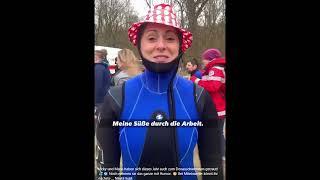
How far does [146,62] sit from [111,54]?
0.96 feet

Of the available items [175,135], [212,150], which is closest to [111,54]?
[175,135]

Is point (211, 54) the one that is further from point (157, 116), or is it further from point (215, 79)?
point (157, 116)

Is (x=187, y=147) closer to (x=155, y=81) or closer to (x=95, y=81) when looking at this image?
(x=155, y=81)

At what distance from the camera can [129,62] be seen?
13.4ft

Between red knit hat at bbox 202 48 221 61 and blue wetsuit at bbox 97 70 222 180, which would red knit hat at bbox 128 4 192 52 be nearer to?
red knit hat at bbox 202 48 221 61

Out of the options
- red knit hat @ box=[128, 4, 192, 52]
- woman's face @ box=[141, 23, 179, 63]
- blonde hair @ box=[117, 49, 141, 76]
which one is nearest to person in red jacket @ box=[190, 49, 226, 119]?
red knit hat @ box=[128, 4, 192, 52]

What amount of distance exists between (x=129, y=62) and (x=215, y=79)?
71 centimetres

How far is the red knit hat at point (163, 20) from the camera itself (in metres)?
4.00

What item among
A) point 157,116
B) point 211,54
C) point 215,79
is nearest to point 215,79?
point 215,79

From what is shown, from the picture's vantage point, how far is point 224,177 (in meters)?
4.21

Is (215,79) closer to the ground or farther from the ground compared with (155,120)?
farther from the ground

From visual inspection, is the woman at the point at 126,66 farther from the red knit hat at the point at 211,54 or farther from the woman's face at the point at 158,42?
the red knit hat at the point at 211,54

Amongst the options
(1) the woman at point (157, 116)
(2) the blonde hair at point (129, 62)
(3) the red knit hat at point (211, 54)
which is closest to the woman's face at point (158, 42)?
(1) the woman at point (157, 116)

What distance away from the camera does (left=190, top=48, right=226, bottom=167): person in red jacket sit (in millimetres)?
4094
